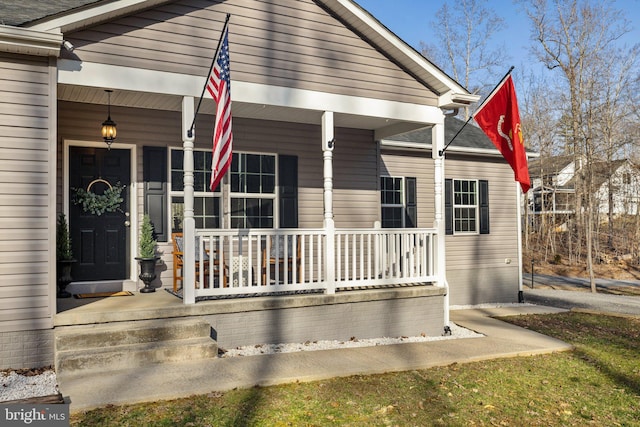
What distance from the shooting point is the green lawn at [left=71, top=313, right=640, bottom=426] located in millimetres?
3832

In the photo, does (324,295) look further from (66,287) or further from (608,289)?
(608,289)

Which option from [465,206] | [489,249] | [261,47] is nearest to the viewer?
[261,47]

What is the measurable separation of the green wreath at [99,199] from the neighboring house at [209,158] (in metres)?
0.07

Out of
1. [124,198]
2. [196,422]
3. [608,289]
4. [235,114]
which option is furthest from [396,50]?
[608,289]

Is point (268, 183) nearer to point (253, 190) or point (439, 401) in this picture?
point (253, 190)

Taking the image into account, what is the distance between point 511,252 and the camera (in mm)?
11742

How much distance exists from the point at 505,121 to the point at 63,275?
615 cm

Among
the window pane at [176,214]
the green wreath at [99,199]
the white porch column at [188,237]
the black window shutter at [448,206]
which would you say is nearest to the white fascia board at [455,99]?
the black window shutter at [448,206]

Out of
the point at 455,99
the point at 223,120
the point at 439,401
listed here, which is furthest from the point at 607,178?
the point at 223,120

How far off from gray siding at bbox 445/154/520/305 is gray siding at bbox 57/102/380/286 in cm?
284

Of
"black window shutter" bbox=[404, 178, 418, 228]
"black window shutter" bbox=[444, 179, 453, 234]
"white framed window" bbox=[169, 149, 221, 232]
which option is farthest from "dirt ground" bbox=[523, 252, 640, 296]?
"white framed window" bbox=[169, 149, 221, 232]

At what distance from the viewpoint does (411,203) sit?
10328 mm

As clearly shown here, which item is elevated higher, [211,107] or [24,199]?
[211,107]

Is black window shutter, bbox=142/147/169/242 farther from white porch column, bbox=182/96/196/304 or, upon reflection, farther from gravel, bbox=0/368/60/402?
gravel, bbox=0/368/60/402
